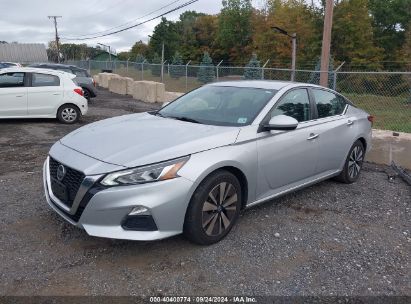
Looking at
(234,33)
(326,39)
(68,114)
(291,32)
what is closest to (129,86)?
(68,114)

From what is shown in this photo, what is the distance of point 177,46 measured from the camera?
69625mm

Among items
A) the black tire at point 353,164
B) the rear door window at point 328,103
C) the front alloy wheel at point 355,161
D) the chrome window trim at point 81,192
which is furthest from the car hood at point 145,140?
the front alloy wheel at point 355,161

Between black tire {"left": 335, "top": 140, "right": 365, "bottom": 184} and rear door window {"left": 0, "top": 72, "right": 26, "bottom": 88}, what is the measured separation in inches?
323

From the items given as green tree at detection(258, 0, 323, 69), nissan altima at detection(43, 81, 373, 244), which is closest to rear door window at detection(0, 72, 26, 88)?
nissan altima at detection(43, 81, 373, 244)

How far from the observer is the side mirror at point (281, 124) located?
4223mm

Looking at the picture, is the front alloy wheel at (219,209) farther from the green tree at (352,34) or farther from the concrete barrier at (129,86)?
the green tree at (352,34)

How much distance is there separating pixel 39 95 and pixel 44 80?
0.42 meters

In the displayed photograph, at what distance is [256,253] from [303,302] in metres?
0.79

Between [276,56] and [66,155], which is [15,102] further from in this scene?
[276,56]

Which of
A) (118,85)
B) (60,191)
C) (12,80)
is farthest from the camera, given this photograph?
(118,85)

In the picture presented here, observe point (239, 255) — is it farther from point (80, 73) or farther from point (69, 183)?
point (80, 73)

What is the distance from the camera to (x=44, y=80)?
1074 cm

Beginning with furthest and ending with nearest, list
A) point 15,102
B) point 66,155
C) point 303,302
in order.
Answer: point 15,102 → point 66,155 → point 303,302

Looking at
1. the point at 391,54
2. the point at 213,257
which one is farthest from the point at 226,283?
the point at 391,54
